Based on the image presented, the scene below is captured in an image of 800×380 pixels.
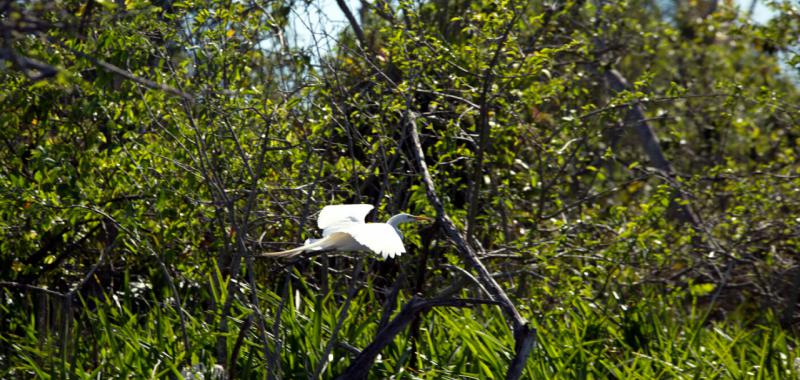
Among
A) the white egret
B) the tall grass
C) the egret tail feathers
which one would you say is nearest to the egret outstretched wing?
the white egret

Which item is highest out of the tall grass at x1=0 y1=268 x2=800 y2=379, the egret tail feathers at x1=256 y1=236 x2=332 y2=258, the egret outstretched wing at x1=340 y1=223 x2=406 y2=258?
the egret outstretched wing at x1=340 y1=223 x2=406 y2=258

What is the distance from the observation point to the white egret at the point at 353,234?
3675mm

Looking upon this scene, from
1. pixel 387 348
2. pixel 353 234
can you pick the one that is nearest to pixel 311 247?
pixel 353 234

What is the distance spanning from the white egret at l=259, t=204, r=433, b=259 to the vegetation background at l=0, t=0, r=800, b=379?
0.15 m

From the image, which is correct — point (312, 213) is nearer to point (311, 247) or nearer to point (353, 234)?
point (311, 247)

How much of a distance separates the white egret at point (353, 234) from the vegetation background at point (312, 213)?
15cm

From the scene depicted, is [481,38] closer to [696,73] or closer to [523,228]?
[523,228]

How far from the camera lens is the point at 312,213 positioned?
4.99 meters

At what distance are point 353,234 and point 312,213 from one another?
1279mm

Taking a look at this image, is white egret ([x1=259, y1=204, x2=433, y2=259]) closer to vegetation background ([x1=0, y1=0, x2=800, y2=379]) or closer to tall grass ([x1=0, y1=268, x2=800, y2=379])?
vegetation background ([x1=0, y1=0, x2=800, y2=379])

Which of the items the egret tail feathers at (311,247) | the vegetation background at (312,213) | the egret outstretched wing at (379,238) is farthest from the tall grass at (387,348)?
the egret outstretched wing at (379,238)

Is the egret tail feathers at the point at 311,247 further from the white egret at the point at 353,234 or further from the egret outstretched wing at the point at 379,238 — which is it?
the egret outstretched wing at the point at 379,238

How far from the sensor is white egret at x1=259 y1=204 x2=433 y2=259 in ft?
12.1

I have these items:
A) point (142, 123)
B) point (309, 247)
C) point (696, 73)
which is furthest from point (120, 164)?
point (696, 73)
